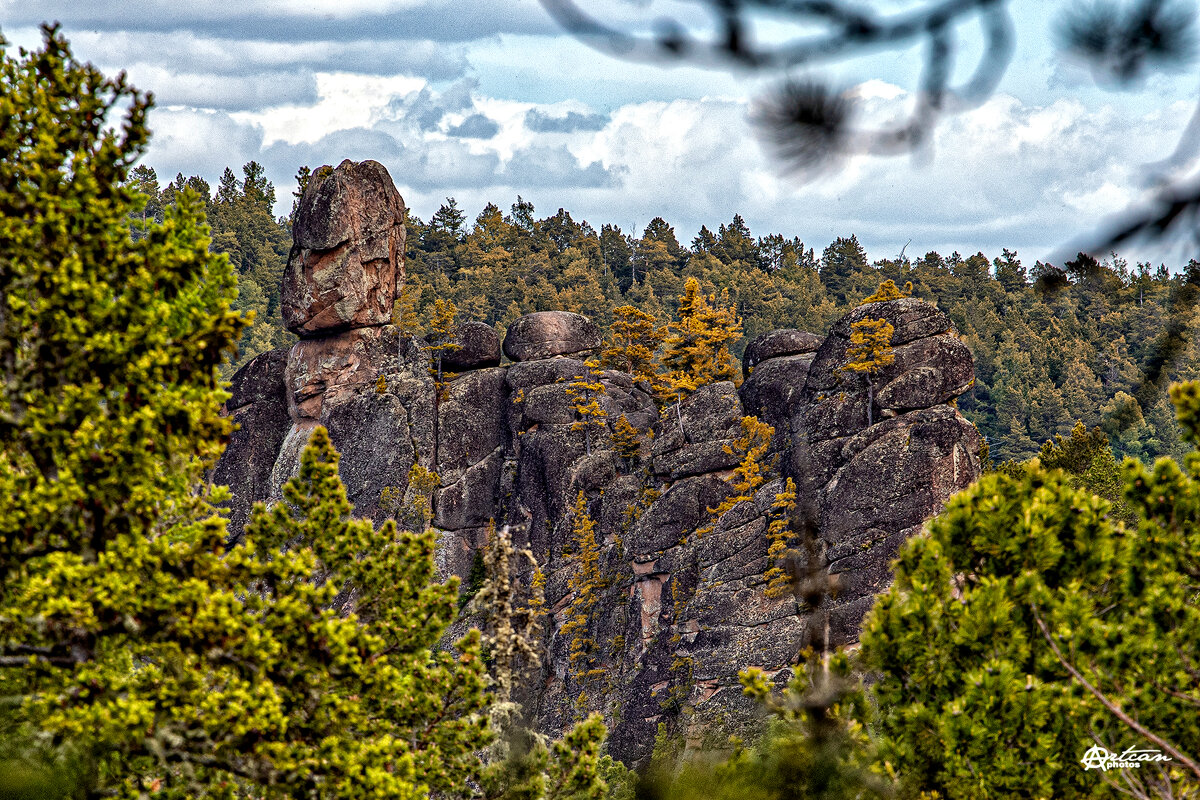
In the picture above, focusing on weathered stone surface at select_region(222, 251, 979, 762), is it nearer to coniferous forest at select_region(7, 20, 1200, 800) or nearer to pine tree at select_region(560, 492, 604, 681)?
pine tree at select_region(560, 492, 604, 681)

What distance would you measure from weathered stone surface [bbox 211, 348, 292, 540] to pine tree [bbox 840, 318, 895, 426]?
2610 cm

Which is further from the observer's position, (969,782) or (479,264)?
(479,264)

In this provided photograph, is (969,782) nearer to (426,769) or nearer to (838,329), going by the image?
(426,769)

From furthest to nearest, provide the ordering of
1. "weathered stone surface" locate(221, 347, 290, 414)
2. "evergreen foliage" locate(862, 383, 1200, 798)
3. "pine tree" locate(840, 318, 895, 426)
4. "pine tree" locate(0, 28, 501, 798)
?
"weathered stone surface" locate(221, 347, 290, 414) < "pine tree" locate(840, 318, 895, 426) < "pine tree" locate(0, 28, 501, 798) < "evergreen foliage" locate(862, 383, 1200, 798)

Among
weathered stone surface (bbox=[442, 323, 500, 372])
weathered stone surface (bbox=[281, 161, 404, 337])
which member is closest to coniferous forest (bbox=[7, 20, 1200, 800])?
weathered stone surface (bbox=[281, 161, 404, 337])

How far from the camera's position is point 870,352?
106 feet

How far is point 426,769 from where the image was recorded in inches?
410

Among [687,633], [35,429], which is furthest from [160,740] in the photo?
[687,633]

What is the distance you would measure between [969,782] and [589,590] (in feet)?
93.7

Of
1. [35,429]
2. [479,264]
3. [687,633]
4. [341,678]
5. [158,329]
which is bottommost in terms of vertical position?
[687,633]

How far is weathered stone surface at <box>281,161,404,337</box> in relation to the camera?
43000mm

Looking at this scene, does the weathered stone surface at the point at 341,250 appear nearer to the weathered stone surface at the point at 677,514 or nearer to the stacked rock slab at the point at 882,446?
the weathered stone surface at the point at 677,514

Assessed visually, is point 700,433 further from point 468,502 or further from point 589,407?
point 468,502

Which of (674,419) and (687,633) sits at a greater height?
(674,419)
